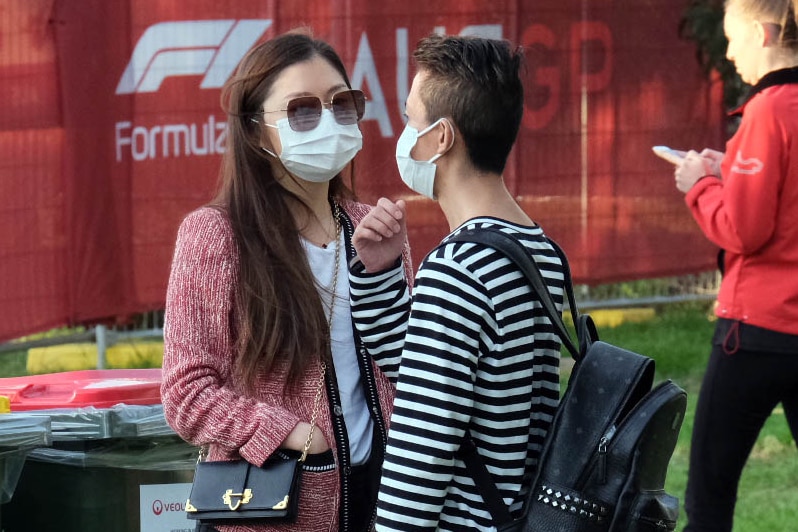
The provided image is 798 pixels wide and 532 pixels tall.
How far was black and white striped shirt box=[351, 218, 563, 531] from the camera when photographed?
2199 millimetres

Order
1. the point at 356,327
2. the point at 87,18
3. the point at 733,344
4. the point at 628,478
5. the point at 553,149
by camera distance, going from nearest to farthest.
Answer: the point at 628,478 < the point at 356,327 < the point at 733,344 < the point at 87,18 < the point at 553,149

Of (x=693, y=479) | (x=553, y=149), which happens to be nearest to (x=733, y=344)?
(x=693, y=479)

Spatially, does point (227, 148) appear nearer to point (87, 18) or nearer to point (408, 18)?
point (87, 18)

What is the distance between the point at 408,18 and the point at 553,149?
141 cm

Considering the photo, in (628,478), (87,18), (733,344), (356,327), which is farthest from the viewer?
(87,18)

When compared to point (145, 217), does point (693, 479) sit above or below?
below

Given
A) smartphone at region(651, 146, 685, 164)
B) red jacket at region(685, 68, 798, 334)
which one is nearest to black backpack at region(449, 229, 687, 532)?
red jacket at region(685, 68, 798, 334)

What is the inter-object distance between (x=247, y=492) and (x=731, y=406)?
6.70ft

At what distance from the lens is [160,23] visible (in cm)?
743

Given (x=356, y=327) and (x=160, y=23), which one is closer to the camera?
(x=356, y=327)

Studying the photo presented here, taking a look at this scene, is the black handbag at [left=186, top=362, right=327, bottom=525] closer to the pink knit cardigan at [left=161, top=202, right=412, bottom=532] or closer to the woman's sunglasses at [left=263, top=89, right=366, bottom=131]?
the pink knit cardigan at [left=161, top=202, right=412, bottom=532]

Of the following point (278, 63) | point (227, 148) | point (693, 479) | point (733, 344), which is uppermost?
point (278, 63)

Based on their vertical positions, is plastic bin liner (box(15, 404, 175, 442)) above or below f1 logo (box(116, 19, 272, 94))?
below

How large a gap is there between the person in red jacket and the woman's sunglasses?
151 centimetres
